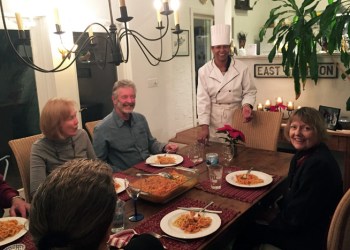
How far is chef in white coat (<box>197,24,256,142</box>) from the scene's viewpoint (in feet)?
9.18

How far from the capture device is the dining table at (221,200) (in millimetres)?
1296

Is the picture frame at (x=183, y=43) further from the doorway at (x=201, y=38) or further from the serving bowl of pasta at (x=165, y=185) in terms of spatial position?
the serving bowl of pasta at (x=165, y=185)

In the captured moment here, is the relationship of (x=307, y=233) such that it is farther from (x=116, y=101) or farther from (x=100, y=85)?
(x=100, y=85)

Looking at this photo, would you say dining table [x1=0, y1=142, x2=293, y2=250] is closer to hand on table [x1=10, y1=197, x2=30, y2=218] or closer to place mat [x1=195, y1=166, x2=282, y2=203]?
place mat [x1=195, y1=166, x2=282, y2=203]

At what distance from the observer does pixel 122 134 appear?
2.27 meters

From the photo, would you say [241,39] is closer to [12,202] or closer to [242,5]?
[242,5]

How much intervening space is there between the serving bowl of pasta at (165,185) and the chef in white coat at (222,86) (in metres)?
1.08

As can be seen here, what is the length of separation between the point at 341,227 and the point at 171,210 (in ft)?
2.27

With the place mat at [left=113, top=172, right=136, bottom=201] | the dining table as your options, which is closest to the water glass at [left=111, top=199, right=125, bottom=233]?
the dining table

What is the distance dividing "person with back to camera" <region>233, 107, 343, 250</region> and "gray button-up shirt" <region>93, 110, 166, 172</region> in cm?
99

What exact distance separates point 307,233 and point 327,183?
0.83 feet

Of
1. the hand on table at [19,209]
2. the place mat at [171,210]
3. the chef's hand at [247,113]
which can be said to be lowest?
the hand on table at [19,209]

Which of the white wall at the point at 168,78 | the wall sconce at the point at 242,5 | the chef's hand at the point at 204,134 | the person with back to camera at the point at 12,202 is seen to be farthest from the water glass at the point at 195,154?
the wall sconce at the point at 242,5

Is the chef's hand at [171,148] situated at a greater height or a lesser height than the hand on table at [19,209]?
greater
